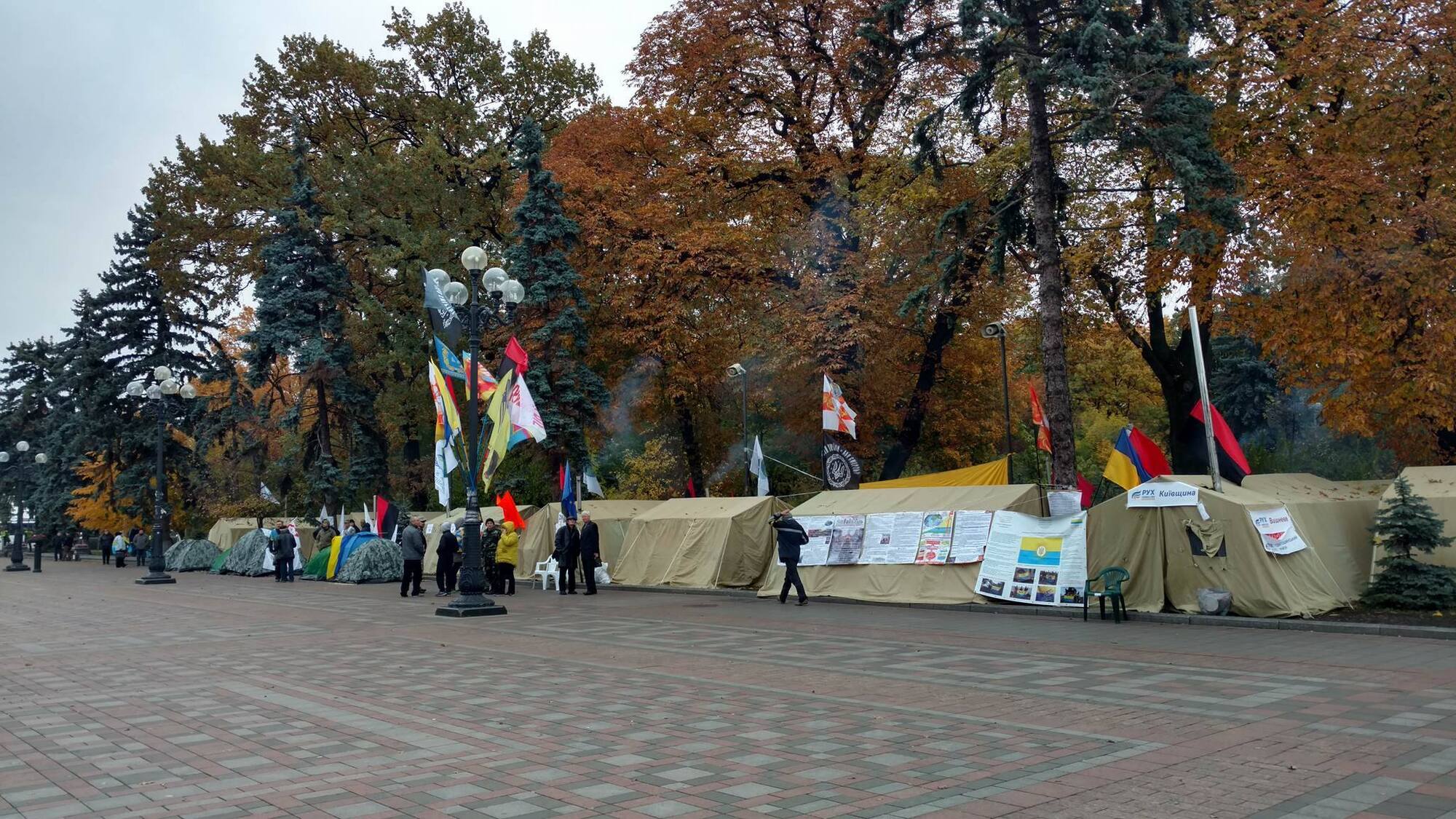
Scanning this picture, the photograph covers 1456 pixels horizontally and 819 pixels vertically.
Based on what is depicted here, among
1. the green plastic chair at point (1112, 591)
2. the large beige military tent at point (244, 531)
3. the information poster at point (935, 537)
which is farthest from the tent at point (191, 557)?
the green plastic chair at point (1112, 591)

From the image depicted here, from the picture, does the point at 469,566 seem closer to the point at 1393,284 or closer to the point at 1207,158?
the point at 1207,158

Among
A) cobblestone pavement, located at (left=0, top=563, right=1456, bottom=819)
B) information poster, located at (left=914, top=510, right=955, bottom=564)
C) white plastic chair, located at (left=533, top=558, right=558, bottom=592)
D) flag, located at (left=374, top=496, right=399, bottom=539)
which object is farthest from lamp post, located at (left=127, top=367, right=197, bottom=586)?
information poster, located at (left=914, top=510, right=955, bottom=564)

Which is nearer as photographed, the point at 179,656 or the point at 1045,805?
the point at 1045,805

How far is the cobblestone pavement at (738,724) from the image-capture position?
19.5 ft

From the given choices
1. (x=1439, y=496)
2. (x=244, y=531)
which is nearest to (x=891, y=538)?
(x=1439, y=496)

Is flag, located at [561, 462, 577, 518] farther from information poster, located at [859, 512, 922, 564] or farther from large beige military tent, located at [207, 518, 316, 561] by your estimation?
large beige military tent, located at [207, 518, 316, 561]

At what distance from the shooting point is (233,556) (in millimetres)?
38250

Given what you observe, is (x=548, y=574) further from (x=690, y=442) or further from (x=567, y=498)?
(x=690, y=442)

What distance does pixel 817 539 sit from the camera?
21391 mm

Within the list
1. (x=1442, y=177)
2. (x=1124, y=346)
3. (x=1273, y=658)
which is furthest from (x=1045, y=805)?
(x=1124, y=346)

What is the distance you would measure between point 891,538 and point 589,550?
7108mm

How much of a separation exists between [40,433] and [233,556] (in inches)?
1726

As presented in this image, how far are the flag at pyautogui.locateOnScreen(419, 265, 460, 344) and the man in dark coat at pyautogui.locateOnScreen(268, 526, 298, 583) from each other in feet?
51.2

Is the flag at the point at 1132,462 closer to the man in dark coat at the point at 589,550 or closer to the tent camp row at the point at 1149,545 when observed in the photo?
the tent camp row at the point at 1149,545
